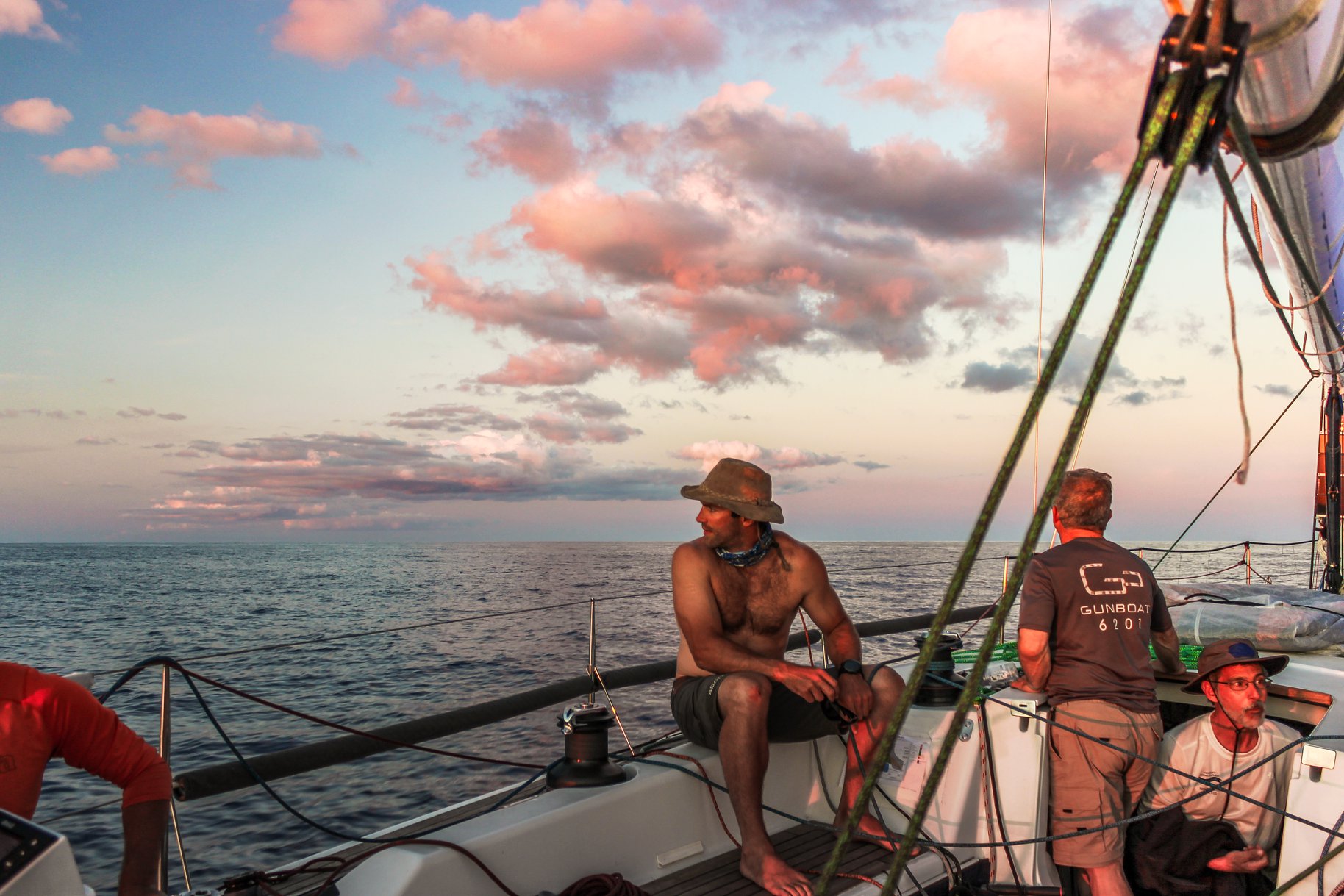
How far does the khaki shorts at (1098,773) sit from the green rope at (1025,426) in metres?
2.58

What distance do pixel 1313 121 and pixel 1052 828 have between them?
2.70 metres

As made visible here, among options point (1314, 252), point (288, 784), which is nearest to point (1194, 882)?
point (1314, 252)

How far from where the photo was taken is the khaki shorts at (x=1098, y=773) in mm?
3334

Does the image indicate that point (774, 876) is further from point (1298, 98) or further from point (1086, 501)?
point (1298, 98)

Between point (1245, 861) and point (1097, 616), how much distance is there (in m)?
1.03

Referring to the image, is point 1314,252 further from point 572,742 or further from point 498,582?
point 498,582

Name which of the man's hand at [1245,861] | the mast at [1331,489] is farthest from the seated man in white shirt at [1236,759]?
the mast at [1331,489]

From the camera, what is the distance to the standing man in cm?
334

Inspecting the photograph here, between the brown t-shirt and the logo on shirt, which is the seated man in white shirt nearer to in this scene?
the brown t-shirt

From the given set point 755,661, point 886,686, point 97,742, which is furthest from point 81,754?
point 886,686

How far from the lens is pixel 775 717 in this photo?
3553mm

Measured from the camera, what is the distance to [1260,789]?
133 inches

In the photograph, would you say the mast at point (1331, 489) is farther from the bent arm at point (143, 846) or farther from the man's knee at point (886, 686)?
the bent arm at point (143, 846)

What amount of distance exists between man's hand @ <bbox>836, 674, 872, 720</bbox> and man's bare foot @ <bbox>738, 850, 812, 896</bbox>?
587 millimetres
